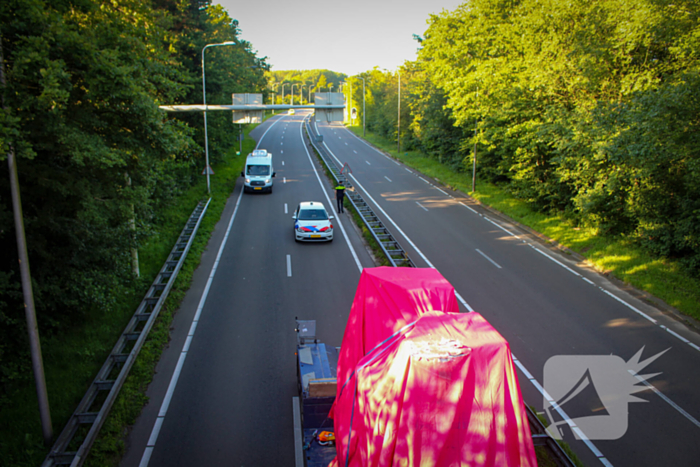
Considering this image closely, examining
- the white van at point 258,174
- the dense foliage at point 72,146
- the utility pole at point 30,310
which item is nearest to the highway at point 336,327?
the utility pole at point 30,310

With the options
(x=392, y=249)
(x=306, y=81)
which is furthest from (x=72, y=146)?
(x=306, y=81)

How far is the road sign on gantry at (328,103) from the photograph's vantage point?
13.7 m

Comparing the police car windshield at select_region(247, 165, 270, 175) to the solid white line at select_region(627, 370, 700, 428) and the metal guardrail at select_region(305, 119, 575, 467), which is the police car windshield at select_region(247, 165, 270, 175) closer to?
the metal guardrail at select_region(305, 119, 575, 467)

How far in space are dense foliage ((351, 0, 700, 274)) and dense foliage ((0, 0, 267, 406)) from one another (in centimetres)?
1482

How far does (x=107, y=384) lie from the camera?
30.6 ft

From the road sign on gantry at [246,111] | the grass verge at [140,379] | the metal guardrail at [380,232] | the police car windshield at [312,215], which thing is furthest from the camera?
the police car windshield at [312,215]

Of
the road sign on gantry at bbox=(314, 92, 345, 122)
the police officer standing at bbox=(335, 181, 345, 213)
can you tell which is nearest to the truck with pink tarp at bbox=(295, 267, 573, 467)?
the road sign on gantry at bbox=(314, 92, 345, 122)

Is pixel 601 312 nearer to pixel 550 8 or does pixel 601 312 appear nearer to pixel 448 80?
pixel 550 8

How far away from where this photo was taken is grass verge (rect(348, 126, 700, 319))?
14499 millimetres

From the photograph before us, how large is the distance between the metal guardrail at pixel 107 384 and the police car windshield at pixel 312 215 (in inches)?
261

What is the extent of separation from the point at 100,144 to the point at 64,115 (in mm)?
1072

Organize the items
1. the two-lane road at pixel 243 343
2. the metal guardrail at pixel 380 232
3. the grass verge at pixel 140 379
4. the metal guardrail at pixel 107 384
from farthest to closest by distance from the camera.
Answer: the metal guardrail at pixel 380 232 < the two-lane road at pixel 243 343 < the grass verge at pixel 140 379 < the metal guardrail at pixel 107 384

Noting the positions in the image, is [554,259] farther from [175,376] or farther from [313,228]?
[175,376]

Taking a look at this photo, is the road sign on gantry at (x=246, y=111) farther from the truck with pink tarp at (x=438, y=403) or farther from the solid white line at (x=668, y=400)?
the solid white line at (x=668, y=400)
